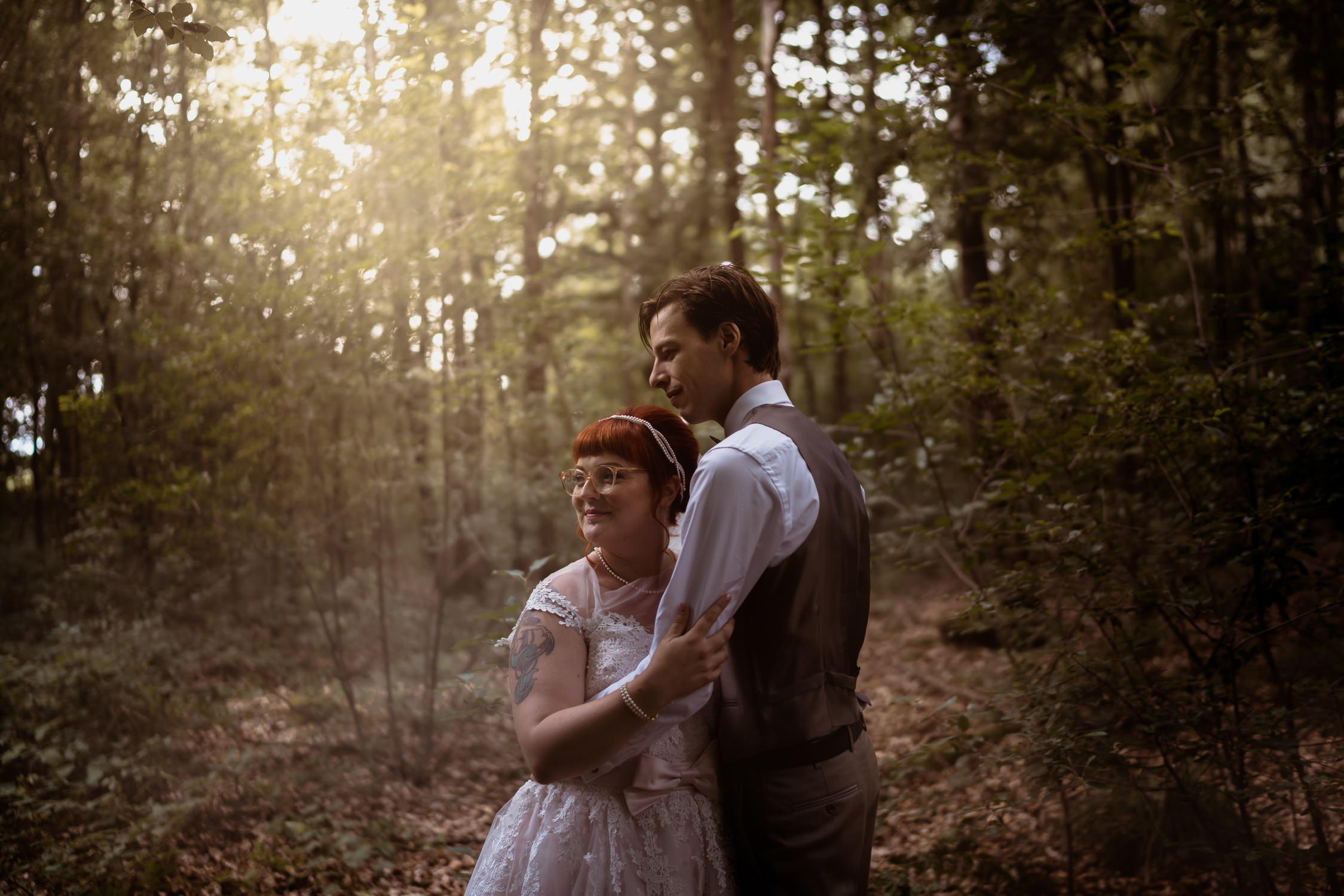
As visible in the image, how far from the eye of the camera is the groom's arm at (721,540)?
1751mm

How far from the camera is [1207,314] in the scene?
137 inches

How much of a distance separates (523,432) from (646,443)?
236 inches

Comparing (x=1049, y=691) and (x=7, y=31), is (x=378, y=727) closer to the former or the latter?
(x=1049, y=691)

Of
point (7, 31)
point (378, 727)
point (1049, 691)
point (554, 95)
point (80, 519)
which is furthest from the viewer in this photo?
point (554, 95)

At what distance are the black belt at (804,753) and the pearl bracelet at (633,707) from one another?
350 mm

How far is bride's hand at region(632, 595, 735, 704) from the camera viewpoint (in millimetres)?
1718

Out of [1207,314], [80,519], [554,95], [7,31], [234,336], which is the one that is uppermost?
[7,31]

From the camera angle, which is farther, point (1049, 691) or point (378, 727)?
point (378, 727)

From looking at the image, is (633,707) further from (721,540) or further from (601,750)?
(721,540)

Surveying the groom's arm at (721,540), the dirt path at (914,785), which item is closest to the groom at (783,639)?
the groom's arm at (721,540)

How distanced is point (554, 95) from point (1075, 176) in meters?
10.8

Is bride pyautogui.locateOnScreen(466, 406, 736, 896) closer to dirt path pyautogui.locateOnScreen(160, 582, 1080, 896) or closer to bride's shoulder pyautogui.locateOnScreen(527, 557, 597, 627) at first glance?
bride's shoulder pyautogui.locateOnScreen(527, 557, 597, 627)

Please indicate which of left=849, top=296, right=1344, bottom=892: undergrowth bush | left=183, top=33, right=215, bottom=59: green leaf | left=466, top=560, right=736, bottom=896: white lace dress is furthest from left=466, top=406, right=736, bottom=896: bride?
left=183, top=33, right=215, bottom=59: green leaf

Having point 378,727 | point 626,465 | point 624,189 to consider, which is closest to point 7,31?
point 378,727
